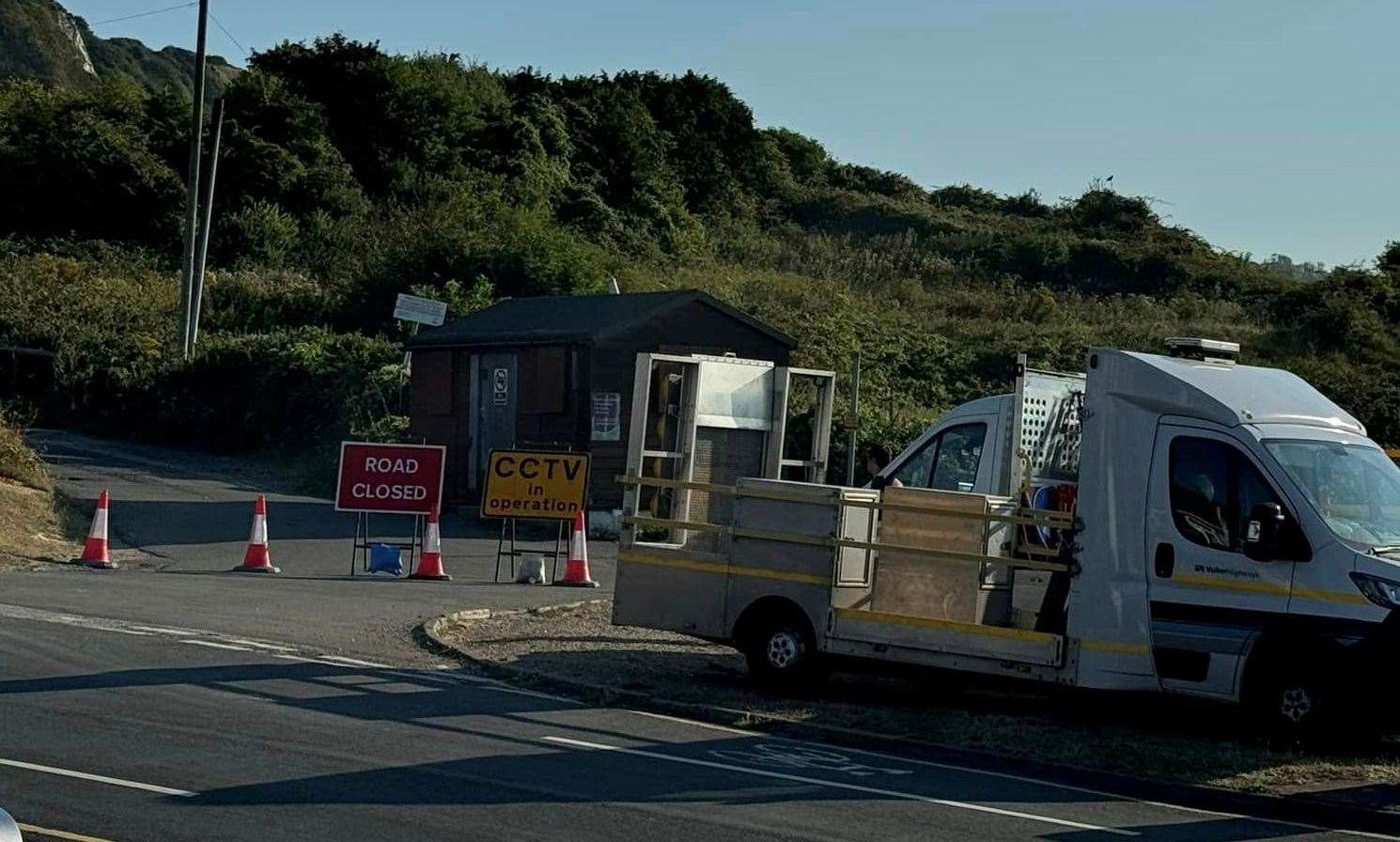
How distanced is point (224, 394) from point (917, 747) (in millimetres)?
29977

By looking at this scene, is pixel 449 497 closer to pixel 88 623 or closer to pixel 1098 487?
pixel 88 623

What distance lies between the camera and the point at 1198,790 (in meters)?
10.6

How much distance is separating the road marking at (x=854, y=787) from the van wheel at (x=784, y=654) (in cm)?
262

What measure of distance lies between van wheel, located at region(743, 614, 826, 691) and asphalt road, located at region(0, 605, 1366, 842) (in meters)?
1.39

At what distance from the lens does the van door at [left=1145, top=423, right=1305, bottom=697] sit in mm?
11781

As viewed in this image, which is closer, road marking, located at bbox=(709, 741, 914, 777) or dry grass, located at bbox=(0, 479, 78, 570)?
road marking, located at bbox=(709, 741, 914, 777)

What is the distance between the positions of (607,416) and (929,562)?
14.8 metres

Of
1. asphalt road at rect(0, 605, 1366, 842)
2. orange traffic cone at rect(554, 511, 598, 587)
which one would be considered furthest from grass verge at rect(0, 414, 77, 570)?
asphalt road at rect(0, 605, 1366, 842)

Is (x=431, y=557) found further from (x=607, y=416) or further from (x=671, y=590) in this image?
(x=671, y=590)

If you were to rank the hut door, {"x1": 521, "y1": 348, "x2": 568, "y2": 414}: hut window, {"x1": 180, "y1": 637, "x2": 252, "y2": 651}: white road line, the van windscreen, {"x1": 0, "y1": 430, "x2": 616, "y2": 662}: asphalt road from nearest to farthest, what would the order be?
the van windscreen
{"x1": 180, "y1": 637, "x2": 252, "y2": 651}: white road line
{"x1": 0, "y1": 430, "x2": 616, "y2": 662}: asphalt road
{"x1": 521, "y1": 348, "x2": 568, "y2": 414}: hut window
the hut door

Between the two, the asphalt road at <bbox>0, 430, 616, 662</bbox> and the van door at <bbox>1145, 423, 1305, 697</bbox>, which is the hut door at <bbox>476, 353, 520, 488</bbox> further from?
the van door at <bbox>1145, 423, 1305, 697</bbox>

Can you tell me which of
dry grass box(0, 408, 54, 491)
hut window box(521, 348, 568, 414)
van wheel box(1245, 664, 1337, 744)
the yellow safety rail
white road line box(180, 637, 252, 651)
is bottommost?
white road line box(180, 637, 252, 651)

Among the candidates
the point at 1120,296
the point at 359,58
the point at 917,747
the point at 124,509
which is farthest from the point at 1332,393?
the point at 359,58

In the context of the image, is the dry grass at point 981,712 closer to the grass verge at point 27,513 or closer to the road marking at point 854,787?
the road marking at point 854,787
